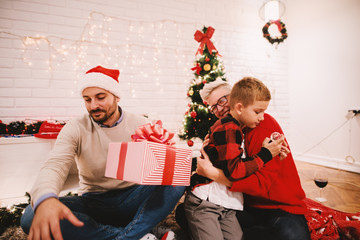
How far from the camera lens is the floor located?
6.43ft

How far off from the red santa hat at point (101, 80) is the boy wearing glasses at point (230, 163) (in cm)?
80

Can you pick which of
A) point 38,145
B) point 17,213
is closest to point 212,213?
point 17,213

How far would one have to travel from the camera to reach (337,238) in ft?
4.33

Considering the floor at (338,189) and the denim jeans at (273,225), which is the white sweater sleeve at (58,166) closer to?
the denim jeans at (273,225)

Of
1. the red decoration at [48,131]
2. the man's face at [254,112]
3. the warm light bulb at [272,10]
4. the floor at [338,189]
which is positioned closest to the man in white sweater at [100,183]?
the man's face at [254,112]

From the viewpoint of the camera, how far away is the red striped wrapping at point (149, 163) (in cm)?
90

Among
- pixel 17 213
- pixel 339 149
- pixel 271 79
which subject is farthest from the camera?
pixel 271 79

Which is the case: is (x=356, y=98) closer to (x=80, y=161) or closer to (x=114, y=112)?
(x=114, y=112)

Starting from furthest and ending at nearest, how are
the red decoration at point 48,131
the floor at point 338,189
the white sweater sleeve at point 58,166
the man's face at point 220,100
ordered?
the red decoration at point 48,131
the floor at point 338,189
the man's face at point 220,100
the white sweater sleeve at point 58,166

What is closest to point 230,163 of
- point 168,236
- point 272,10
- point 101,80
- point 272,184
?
point 272,184

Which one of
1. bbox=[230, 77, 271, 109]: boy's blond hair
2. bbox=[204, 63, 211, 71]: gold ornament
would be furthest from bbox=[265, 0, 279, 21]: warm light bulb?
bbox=[230, 77, 271, 109]: boy's blond hair

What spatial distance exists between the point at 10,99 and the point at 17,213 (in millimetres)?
1654

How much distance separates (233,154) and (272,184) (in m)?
0.31

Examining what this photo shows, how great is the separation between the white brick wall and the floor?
1477mm
